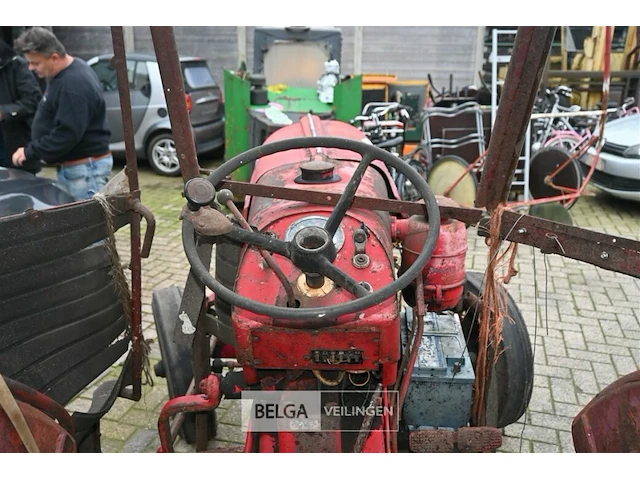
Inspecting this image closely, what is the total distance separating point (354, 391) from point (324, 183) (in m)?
0.74

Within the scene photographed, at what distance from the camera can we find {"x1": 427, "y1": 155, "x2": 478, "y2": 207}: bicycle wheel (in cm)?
543

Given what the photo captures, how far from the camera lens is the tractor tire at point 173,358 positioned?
2396mm

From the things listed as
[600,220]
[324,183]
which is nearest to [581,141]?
[600,220]

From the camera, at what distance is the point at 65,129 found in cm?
328

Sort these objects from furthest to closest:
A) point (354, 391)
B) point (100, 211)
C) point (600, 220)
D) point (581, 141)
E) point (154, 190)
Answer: point (154, 190) < point (581, 141) < point (600, 220) < point (100, 211) < point (354, 391)

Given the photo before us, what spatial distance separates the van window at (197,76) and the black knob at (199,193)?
231 inches

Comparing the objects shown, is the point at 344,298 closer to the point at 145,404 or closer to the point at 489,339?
the point at 489,339

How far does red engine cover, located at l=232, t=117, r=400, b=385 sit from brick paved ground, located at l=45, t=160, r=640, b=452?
0.96 meters

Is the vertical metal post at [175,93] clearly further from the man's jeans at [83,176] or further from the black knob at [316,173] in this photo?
the man's jeans at [83,176]

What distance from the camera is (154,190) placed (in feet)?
21.8

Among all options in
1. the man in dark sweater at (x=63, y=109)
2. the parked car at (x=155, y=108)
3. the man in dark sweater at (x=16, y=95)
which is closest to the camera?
the man in dark sweater at (x=63, y=109)

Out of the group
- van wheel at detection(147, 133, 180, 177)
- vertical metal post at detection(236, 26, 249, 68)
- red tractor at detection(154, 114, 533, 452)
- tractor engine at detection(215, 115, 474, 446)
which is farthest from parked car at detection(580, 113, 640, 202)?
vertical metal post at detection(236, 26, 249, 68)

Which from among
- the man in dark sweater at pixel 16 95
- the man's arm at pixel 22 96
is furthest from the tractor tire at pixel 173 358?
the man's arm at pixel 22 96

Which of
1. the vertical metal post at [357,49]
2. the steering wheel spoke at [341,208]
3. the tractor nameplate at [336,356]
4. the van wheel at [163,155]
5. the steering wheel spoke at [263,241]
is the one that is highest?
the vertical metal post at [357,49]
